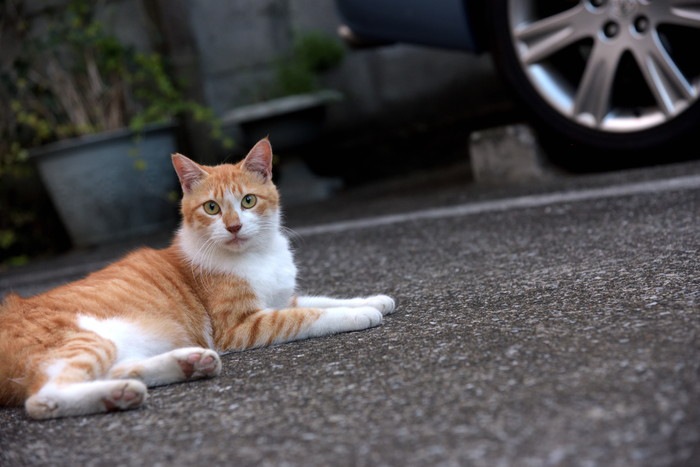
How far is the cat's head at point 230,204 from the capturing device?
247cm

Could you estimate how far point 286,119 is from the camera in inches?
227

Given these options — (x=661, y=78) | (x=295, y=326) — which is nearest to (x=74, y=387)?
(x=295, y=326)

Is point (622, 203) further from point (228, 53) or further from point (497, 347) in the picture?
point (228, 53)

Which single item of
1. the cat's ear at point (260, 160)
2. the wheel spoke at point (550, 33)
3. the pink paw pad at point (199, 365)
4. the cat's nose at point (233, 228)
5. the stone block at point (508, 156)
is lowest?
the stone block at point (508, 156)

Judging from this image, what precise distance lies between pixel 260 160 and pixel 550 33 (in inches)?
76.4

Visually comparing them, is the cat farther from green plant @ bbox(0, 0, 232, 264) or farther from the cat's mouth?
green plant @ bbox(0, 0, 232, 264)

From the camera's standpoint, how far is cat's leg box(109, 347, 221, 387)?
1.97m

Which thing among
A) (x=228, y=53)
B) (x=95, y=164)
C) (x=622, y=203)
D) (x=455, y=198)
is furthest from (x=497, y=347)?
(x=228, y=53)

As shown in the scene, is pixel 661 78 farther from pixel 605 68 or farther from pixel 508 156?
pixel 508 156

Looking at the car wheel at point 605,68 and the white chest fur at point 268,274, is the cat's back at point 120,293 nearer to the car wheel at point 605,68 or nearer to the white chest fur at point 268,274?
the white chest fur at point 268,274

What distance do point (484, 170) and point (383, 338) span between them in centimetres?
269

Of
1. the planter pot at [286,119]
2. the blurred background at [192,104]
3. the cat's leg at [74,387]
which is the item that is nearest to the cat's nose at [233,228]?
the cat's leg at [74,387]

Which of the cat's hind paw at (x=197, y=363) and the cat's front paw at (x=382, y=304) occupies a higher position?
the cat's hind paw at (x=197, y=363)

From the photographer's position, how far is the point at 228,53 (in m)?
6.52
